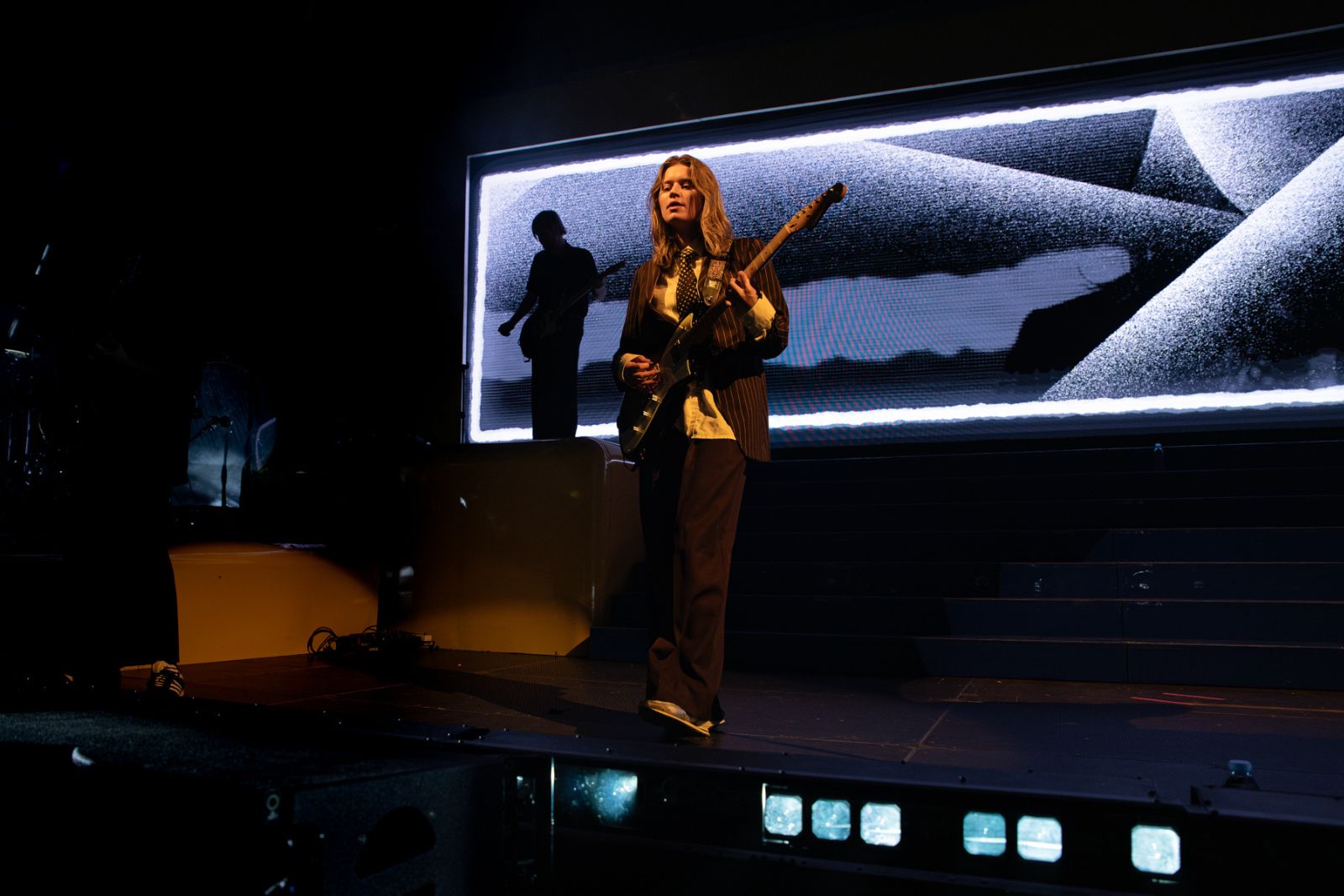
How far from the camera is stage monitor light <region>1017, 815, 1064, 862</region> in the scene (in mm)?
1545

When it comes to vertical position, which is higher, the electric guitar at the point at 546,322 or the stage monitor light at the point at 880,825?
the electric guitar at the point at 546,322

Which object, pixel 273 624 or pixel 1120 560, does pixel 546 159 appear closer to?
pixel 273 624

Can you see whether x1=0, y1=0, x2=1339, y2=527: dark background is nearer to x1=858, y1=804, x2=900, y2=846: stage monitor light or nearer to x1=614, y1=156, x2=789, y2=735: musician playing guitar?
x1=614, y1=156, x2=789, y2=735: musician playing guitar

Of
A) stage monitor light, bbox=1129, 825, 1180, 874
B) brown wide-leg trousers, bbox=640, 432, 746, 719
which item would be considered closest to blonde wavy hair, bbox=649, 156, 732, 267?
brown wide-leg trousers, bbox=640, 432, 746, 719

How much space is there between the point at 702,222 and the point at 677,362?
426 millimetres

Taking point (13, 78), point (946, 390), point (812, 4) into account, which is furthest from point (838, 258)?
point (13, 78)

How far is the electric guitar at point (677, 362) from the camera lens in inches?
96.7

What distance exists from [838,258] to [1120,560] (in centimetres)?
374

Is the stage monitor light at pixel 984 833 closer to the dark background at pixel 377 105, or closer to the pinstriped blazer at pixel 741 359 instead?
the pinstriped blazer at pixel 741 359

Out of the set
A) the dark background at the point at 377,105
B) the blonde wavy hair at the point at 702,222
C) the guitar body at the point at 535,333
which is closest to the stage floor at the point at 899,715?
the blonde wavy hair at the point at 702,222

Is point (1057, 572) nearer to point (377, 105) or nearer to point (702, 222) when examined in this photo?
point (702, 222)

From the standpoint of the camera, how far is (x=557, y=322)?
7062 millimetres

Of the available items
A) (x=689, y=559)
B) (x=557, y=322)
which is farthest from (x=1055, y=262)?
(x=689, y=559)

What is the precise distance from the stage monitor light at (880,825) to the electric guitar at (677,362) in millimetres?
1150
